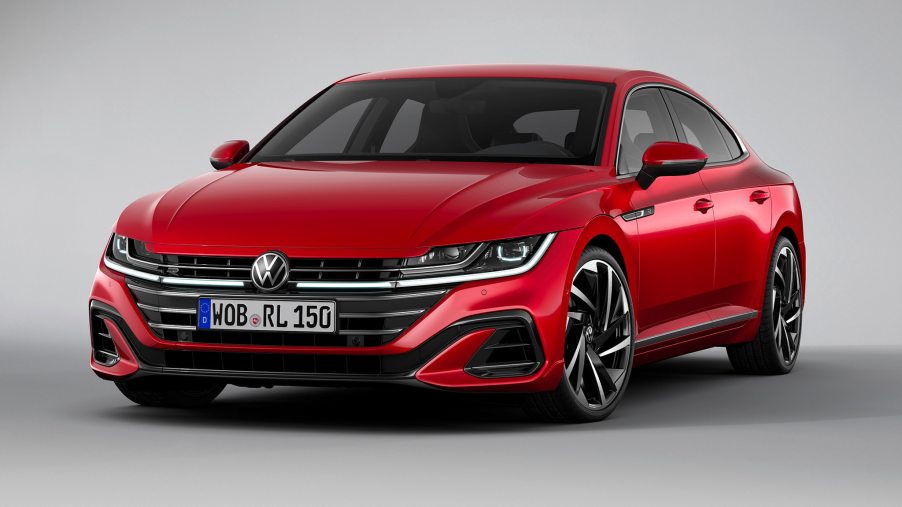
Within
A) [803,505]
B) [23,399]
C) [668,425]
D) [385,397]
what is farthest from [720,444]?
[23,399]

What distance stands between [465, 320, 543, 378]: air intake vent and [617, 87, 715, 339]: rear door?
3.35ft

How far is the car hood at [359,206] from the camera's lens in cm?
719

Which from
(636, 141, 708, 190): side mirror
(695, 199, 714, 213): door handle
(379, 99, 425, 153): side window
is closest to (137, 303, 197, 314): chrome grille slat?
(379, 99, 425, 153): side window

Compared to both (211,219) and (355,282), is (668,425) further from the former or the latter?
(211,219)

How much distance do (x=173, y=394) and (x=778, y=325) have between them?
143 inches

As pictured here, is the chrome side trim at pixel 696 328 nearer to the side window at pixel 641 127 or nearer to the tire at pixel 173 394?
the side window at pixel 641 127

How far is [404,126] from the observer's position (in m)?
9.15

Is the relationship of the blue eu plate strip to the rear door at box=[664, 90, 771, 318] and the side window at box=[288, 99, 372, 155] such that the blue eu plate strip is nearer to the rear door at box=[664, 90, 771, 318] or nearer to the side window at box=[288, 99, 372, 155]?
the side window at box=[288, 99, 372, 155]

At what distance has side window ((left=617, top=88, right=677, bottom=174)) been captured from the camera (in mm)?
8555

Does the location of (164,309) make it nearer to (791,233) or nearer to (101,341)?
(101,341)

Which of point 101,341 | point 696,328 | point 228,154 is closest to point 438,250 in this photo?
point 101,341

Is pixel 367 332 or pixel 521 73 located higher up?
pixel 521 73

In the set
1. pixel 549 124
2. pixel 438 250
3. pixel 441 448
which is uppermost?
pixel 549 124

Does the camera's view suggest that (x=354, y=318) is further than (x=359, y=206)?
No
